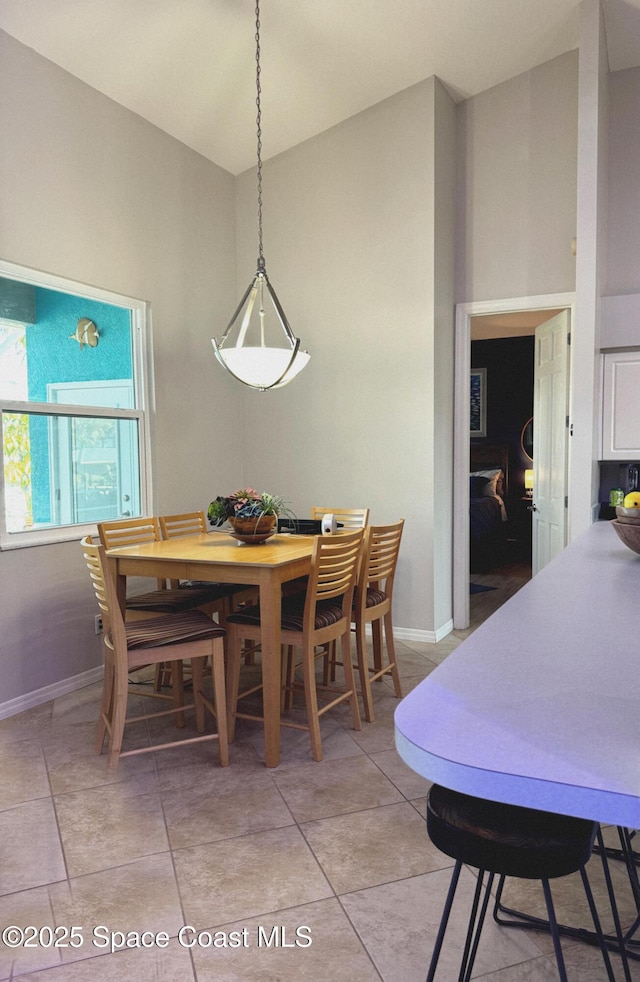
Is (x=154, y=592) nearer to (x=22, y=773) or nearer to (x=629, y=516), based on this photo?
(x=22, y=773)

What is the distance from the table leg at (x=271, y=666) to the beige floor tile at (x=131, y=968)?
109 centimetres

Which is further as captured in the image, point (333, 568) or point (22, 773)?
point (333, 568)

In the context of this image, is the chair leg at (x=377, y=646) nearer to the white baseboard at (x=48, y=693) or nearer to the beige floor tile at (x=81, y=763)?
the beige floor tile at (x=81, y=763)

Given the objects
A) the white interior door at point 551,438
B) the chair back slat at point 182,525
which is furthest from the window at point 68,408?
the white interior door at point 551,438

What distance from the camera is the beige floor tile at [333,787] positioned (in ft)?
8.55

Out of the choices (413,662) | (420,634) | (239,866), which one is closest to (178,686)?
(239,866)

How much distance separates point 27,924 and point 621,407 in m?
3.74

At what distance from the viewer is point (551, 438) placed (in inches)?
199

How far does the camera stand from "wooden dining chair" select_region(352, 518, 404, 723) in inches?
135

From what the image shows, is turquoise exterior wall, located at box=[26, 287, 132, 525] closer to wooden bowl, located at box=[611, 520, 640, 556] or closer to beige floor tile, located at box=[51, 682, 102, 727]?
beige floor tile, located at box=[51, 682, 102, 727]

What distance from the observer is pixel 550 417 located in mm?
5094

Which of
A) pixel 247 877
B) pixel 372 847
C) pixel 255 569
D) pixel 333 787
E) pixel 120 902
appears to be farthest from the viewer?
pixel 255 569

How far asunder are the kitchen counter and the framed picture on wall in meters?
7.81

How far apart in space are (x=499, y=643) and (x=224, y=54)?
3879 mm
